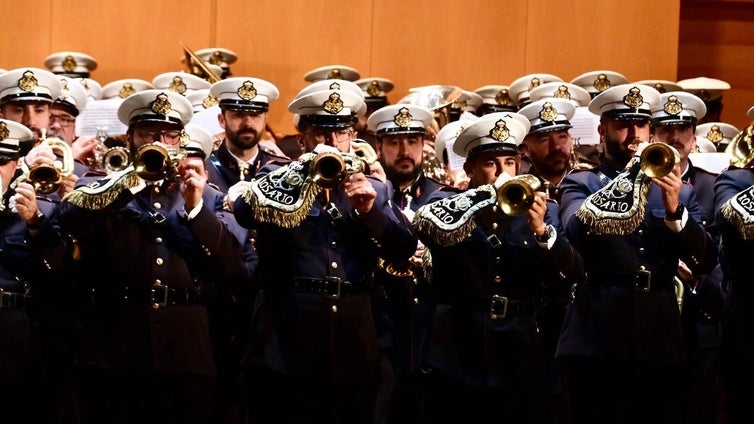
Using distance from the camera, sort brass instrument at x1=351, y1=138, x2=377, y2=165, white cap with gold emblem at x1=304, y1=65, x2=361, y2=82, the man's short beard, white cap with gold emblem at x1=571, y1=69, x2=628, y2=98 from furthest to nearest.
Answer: white cap with gold emblem at x1=304, y1=65, x2=361, y2=82
white cap with gold emblem at x1=571, y1=69, x2=628, y2=98
the man's short beard
brass instrument at x1=351, y1=138, x2=377, y2=165

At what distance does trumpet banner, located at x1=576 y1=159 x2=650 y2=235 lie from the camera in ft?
18.5

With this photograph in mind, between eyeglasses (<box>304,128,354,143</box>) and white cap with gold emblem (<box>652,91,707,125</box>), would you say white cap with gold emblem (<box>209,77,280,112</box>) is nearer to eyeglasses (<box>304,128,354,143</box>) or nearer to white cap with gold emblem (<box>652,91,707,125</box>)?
eyeglasses (<box>304,128,354,143</box>)

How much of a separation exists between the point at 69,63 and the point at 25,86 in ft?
8.75

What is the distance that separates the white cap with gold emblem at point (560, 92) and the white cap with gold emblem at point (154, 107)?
8.93 ft

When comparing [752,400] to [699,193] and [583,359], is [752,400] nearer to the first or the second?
[583,359]

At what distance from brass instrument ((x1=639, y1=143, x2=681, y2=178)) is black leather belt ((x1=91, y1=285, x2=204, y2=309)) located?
6.50 ft

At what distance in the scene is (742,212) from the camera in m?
5.62

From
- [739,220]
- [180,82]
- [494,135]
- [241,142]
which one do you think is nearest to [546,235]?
[494,135]

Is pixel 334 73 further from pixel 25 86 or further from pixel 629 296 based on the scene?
pixel 629 296

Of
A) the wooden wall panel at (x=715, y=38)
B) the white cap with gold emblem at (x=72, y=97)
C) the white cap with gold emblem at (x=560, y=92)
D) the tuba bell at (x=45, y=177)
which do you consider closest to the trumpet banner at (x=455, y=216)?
the tuba bell at (x=45, y=177)

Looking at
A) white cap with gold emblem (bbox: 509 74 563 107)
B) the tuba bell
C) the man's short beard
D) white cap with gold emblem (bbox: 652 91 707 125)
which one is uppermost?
white cap with gold emblem (bbox: 509 74 563 107)

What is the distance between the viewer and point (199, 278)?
5938 millimetres

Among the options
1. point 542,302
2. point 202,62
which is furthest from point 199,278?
point 202,62

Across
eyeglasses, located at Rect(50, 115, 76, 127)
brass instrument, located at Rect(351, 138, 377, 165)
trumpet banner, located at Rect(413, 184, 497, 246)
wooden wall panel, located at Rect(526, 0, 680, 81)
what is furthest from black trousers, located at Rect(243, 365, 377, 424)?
wooden wall panel, located at Rect(526, 0, 680, 81)
